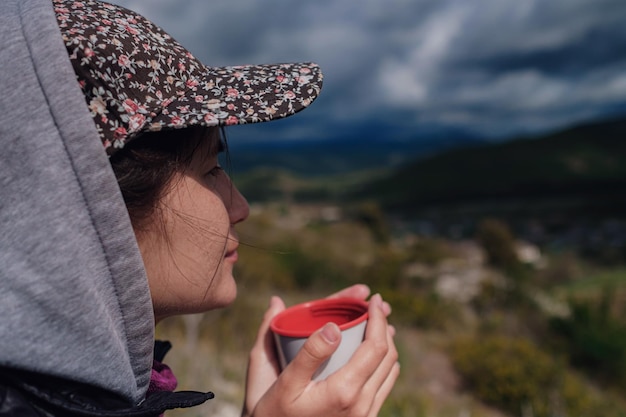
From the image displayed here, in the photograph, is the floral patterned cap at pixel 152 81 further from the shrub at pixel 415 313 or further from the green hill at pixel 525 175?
the green hill at pixel 525 175

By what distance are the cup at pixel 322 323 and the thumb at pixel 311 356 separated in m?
0.06

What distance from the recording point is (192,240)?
47.0 inches

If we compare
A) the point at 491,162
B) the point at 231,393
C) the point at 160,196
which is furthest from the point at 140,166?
the point at 491,162

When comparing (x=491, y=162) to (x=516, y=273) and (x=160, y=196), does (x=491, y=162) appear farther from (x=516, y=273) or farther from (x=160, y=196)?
(x=160, y=196)

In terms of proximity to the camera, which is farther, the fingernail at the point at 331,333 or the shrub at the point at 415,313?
the shrub at the point at 415,313

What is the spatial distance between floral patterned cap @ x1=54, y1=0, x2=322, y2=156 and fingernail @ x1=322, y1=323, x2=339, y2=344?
0.48 m

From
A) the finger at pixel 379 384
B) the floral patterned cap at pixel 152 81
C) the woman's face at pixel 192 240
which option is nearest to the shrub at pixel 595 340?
the finger at pixel 379 384

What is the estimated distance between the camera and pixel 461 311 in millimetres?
15102

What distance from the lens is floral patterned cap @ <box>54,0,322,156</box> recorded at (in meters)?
0.95

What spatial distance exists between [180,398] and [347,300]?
2.16 ft

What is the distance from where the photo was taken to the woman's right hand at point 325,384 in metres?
1.22

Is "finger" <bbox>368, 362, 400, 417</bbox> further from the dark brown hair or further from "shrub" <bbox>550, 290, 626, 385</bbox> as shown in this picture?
"shrub" <bbox>550, 290, 626, 385</bbox>

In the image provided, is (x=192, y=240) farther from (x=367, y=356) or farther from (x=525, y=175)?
(x=525, y=175)

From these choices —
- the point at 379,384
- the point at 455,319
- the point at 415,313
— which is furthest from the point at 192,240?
the point at 455,319
